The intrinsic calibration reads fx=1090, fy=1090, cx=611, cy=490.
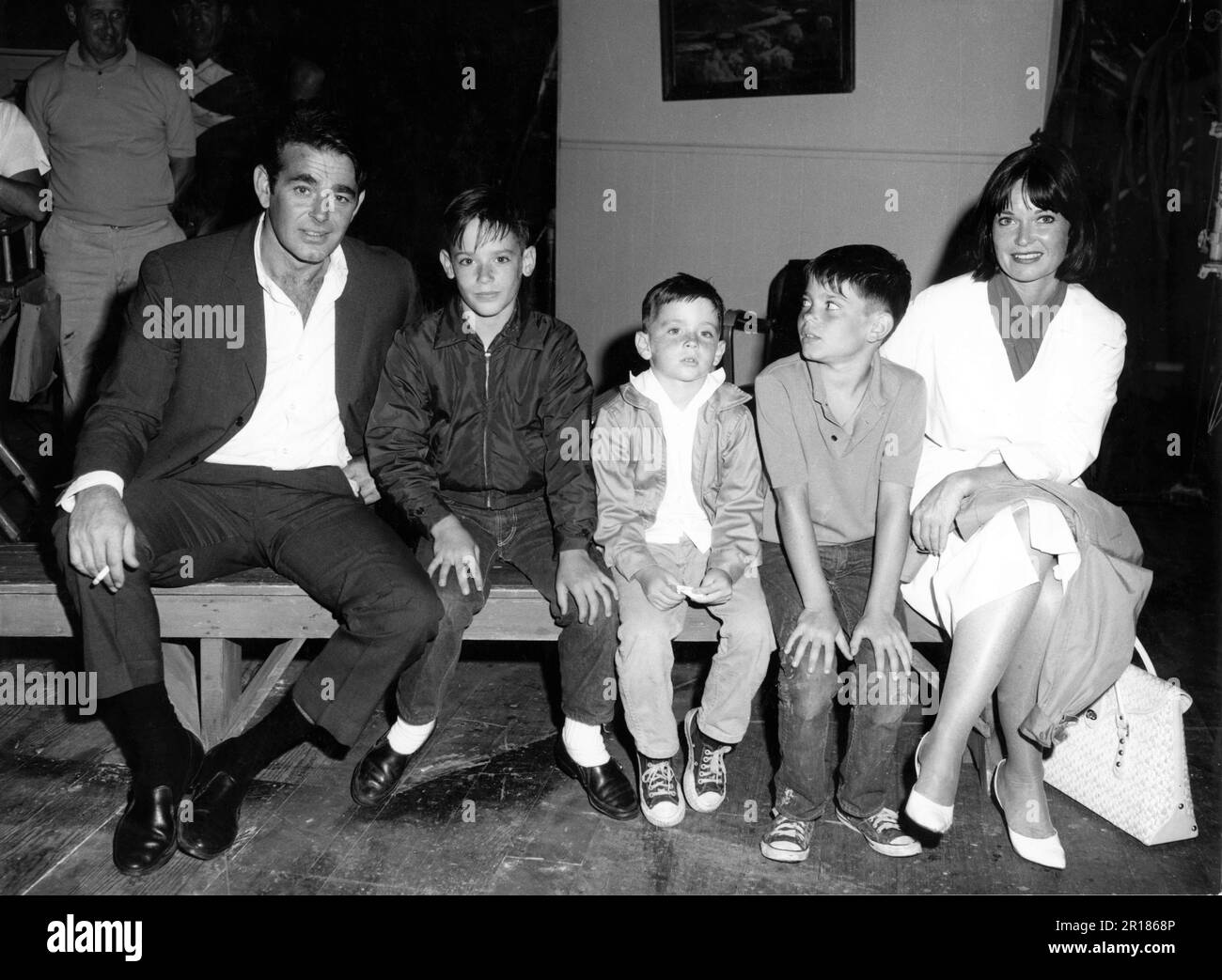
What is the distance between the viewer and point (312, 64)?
227 inches

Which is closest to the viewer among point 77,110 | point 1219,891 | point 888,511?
point 1219,891

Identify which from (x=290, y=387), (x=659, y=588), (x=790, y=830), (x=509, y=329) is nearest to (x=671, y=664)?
(x=659, y=588)

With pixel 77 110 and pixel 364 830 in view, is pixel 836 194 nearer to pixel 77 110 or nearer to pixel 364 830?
pixel 77 110

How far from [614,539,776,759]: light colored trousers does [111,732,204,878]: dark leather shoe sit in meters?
0.97

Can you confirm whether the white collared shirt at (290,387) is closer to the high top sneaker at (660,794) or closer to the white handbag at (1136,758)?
the high top sneaker at (660,794)

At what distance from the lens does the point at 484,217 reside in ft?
8.20

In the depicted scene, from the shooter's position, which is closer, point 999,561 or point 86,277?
point 999,561

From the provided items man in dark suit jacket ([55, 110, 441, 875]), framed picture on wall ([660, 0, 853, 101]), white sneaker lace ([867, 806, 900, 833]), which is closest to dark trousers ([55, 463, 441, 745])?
man in dark suit jacket ([55, 110, 441, 875])

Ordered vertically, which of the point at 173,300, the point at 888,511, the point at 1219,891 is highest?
the point at 173,300

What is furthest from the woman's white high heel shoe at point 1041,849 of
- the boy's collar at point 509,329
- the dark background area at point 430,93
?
the dark background area at point 430,93

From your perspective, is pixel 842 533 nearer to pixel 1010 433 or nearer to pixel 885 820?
pixel 1010 433

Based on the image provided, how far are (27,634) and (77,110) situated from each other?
2384 mm

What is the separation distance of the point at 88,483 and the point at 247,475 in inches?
14.4
